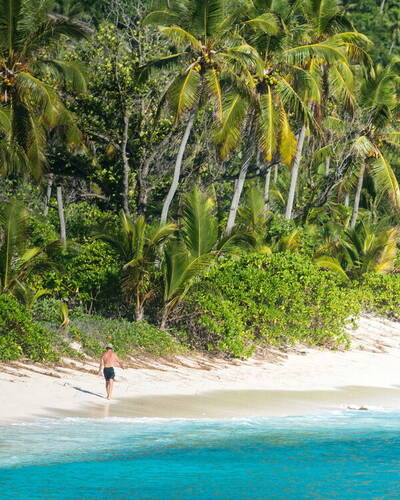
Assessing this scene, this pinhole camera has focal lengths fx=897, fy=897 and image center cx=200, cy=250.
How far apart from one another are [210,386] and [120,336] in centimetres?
238

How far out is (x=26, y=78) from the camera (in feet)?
65.9

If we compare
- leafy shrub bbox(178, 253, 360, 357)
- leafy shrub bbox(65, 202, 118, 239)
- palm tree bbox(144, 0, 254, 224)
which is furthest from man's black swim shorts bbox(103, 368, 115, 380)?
leafy shrub bbox(65, 202, 118, 239)

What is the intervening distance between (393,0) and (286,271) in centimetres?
5016

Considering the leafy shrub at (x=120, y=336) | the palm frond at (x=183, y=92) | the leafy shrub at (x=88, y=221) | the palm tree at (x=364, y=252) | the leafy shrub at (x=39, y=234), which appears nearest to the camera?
the leafy shrub at (x=120, y=336)

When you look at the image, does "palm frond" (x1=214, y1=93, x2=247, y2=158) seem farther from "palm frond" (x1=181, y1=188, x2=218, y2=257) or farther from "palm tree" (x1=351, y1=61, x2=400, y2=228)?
"palm tree" (x1=351, y1=61, x2=400, y2=228)

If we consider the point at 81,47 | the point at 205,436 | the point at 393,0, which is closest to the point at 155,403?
the point at 205,436

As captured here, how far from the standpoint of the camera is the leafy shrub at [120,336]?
1772 cm

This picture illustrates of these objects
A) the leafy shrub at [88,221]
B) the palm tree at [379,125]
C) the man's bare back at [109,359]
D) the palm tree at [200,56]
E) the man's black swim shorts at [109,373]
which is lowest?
the man's black swim shorts at [109,373]

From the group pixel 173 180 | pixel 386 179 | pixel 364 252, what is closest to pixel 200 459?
pixel 173 180

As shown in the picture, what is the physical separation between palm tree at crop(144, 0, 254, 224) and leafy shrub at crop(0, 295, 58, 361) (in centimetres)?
616

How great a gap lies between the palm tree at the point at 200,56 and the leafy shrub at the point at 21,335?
616cm

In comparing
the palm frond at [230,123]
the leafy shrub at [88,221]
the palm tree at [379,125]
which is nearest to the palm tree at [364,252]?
the palm tree at [379,125]

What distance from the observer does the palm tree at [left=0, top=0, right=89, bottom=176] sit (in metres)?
19.8

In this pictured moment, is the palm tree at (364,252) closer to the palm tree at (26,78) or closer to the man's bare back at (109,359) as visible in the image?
the palm tree at (26,78)
